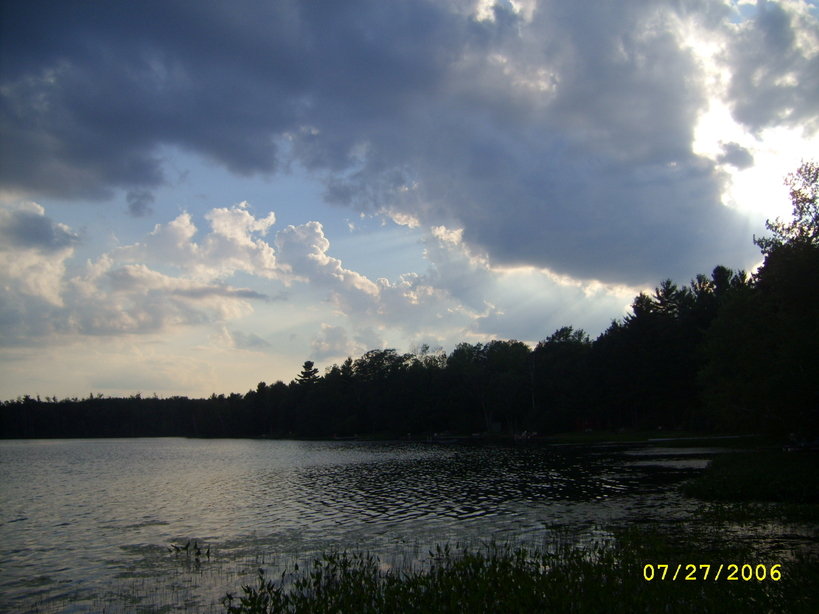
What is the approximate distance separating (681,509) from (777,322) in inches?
895

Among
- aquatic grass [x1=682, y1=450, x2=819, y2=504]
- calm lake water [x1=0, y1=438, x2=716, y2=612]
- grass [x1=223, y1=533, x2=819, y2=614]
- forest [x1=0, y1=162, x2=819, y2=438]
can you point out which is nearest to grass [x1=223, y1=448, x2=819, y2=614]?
grass [x1=223, y1=533, x2=819, y2=614]

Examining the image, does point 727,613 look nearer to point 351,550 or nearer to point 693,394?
point 351,550

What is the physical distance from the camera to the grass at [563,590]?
14391 millimetres

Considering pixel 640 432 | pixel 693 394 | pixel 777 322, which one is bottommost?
pixel 640 432

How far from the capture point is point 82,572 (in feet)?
78.8

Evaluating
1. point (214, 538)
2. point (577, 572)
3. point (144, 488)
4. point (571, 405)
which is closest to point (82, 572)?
point (214, 538)

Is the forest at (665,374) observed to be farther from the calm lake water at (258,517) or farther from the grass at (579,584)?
the grass at (579,584)
